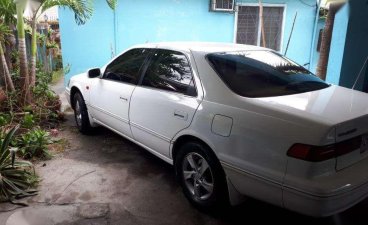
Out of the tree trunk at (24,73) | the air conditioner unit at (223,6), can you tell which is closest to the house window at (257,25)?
the air conditioner unit at (223,6)

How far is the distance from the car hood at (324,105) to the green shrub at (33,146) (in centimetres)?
318

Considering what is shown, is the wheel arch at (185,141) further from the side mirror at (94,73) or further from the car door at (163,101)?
the side mirror at (94,73)

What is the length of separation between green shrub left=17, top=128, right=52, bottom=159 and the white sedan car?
119 centimetres

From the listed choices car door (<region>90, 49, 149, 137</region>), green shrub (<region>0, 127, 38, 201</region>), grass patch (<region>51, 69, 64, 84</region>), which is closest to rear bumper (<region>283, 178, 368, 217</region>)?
car door (<region>90, 49, 149, 137</region>)

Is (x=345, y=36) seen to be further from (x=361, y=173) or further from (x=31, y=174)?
(x=31, y=174)

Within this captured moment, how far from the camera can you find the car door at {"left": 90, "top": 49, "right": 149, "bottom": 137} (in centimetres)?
402

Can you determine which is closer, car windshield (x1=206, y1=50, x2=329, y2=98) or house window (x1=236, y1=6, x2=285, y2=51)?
car windshield (x1=206, y1=50, x2=329, y2=98)

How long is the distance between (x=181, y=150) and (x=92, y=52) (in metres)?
5.53

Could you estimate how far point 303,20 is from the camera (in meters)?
9.61

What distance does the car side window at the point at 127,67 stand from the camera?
158 inches

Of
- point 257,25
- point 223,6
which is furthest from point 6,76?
point 257,25

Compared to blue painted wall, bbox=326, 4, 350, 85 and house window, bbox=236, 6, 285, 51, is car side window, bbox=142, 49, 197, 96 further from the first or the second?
house window, bbox=236, 6, 285, 51

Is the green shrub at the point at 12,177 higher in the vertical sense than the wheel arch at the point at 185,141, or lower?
lower

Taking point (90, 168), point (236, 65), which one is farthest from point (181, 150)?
point (90, 168)
